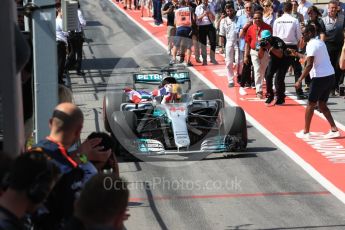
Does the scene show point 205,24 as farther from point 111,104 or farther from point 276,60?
point 111,104

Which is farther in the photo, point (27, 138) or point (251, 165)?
point (251, 165)

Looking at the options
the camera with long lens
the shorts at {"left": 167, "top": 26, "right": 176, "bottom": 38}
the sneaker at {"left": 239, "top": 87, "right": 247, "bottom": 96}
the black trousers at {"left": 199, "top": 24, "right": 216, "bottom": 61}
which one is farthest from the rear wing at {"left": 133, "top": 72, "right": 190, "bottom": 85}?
the shorts at {"left": 167, "top": 26, "right": 176, "bottom": 38}

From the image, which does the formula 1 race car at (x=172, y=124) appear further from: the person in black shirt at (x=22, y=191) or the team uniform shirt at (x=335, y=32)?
the person in black shirt at (x=22, y=191)

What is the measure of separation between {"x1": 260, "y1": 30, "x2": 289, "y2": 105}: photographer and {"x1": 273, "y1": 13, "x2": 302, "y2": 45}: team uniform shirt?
1140 mm

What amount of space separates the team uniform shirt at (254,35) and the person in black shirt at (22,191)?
42.7 feet

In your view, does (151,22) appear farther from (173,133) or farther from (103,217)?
(103,217)

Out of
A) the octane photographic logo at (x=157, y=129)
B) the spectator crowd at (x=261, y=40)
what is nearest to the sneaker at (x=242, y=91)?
the spectator crowd at (x=261, y=40)

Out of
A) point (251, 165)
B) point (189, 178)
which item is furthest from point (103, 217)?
point (251, 165)

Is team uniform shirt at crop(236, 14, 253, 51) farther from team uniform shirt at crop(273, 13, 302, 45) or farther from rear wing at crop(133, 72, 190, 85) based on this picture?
rear wing at crop(133, 72, 190, 85)

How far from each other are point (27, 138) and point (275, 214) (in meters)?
3.35

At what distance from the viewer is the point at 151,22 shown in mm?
32469

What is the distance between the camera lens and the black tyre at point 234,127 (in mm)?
12484

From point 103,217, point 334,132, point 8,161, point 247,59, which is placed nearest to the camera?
point 103,217

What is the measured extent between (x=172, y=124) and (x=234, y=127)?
3.05ft
